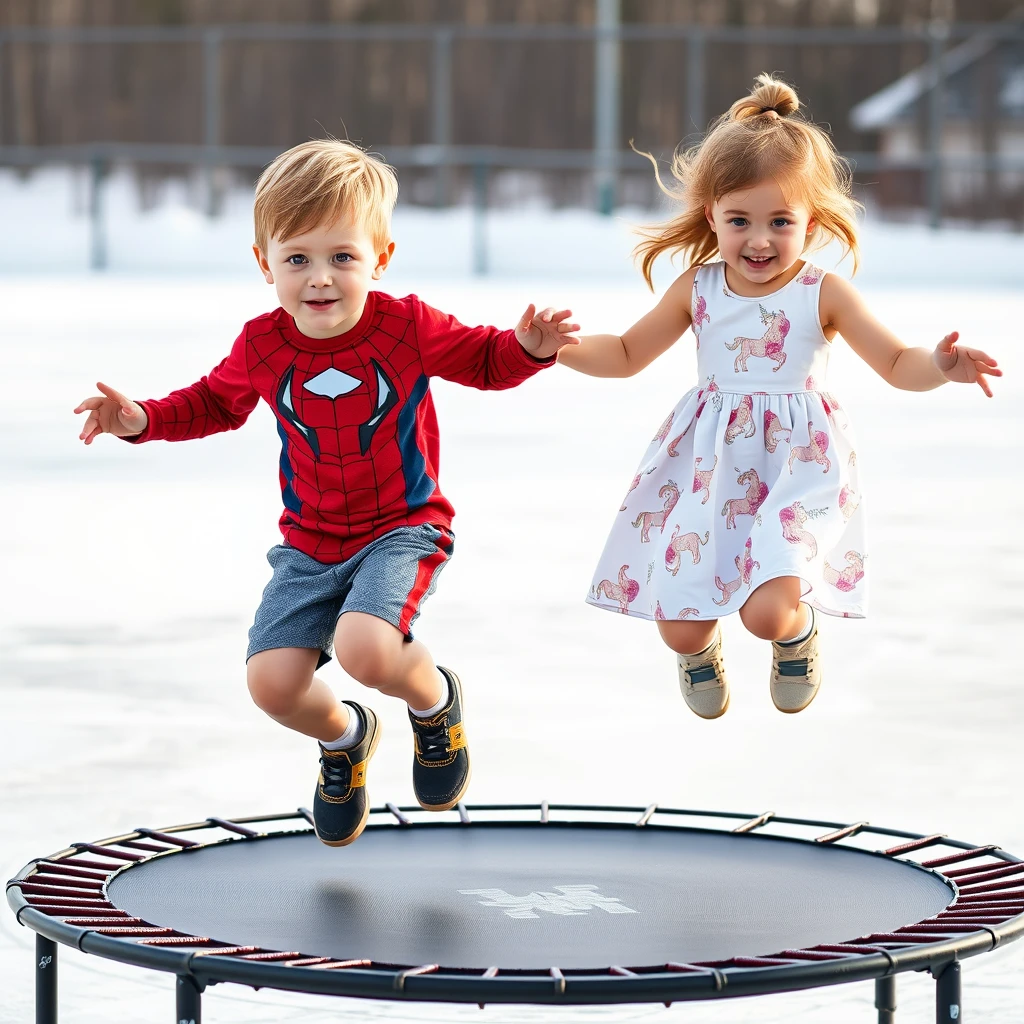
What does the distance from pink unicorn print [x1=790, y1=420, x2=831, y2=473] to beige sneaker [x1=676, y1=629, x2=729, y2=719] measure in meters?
0.33

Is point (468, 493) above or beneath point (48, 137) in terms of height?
beneath

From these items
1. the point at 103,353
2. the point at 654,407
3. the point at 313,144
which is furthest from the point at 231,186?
the point at 313,144

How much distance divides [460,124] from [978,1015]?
2102 cm

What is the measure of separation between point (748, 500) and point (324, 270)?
0.82 meters

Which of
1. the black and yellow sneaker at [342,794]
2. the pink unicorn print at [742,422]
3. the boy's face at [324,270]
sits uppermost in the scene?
the boy's face at [324,270]

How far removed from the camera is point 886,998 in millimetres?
3271

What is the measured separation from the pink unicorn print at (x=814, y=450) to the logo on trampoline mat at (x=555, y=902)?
815 mm

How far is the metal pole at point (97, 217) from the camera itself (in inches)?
795

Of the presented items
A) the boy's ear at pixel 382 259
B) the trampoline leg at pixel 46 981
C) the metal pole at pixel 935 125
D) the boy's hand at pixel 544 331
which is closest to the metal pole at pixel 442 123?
the metal pole at pixel 935 125

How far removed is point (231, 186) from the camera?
2186cm

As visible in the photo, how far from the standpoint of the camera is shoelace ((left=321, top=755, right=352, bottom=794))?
3.29 meters

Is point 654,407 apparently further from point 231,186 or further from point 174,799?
point 231,186

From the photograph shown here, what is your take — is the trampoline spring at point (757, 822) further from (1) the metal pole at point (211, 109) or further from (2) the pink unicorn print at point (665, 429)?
(1) the metal pole at point (211, 109)

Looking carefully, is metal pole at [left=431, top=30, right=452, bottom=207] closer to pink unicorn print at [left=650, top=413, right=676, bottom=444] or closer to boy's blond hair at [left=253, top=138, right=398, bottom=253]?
pink unicorn print at [left=650, top=413, right=676, bottom=444]
